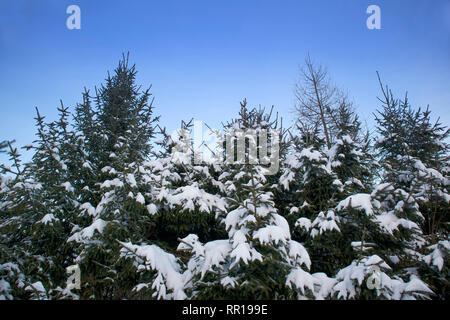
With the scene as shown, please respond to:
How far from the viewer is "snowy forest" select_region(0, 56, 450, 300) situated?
3646mm

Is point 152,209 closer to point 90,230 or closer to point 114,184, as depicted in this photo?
point 114,184

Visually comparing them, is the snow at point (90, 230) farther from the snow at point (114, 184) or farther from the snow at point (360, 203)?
the snow at point (360, 203)

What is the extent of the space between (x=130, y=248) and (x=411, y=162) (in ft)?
25.8

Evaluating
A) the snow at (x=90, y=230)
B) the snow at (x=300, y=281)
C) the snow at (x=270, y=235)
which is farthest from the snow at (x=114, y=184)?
the snow at (x=300, y=281)

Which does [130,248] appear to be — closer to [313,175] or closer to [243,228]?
[243,228]

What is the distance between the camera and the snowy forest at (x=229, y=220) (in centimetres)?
365

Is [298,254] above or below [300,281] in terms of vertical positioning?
above

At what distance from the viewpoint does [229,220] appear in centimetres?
422

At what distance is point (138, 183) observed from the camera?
19.0ft

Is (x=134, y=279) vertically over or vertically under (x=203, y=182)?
under

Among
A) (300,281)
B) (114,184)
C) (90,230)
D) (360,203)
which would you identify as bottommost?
(300,281)

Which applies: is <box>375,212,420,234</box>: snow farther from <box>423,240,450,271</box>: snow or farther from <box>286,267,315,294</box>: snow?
<box>286,267,315,294</box>: snow

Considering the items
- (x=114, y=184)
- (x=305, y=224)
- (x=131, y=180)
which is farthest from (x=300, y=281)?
(x=114, y=184)

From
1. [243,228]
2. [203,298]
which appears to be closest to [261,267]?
[243,228]
